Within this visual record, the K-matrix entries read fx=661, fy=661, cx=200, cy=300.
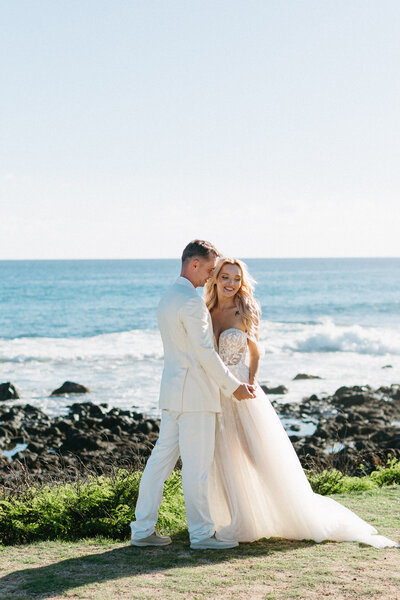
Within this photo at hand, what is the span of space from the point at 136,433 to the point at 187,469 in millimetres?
9605

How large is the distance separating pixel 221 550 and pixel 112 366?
21665mm

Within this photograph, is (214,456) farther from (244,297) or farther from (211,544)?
(244,297)

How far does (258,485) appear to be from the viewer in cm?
562

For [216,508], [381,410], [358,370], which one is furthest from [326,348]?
[216,508]

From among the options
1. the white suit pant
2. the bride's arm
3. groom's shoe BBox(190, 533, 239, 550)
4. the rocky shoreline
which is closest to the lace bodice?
the bride's arm

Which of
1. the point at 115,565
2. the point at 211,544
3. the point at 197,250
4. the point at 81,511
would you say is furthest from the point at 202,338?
the point at 81,511

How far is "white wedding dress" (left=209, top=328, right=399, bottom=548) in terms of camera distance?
18.1ft

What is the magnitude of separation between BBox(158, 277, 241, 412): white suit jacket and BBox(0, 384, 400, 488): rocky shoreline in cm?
412

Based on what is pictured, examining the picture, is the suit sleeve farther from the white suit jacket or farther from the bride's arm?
the bride's arm

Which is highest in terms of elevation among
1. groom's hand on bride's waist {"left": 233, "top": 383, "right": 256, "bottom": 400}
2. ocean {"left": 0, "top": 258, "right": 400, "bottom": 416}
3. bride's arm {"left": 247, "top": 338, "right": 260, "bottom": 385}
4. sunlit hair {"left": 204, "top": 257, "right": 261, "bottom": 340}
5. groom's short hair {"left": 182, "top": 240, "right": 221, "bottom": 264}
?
groom's short hair {"left": 182, "top": 240, "right": 221, "bottom": 264}

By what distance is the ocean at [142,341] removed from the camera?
2250 cm

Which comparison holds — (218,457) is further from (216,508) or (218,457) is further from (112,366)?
(112,366)

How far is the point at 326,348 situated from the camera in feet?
108

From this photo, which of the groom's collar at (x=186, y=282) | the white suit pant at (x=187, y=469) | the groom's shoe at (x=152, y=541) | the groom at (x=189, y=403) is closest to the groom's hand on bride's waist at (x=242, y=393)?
the groom at (x=189, y=403)
